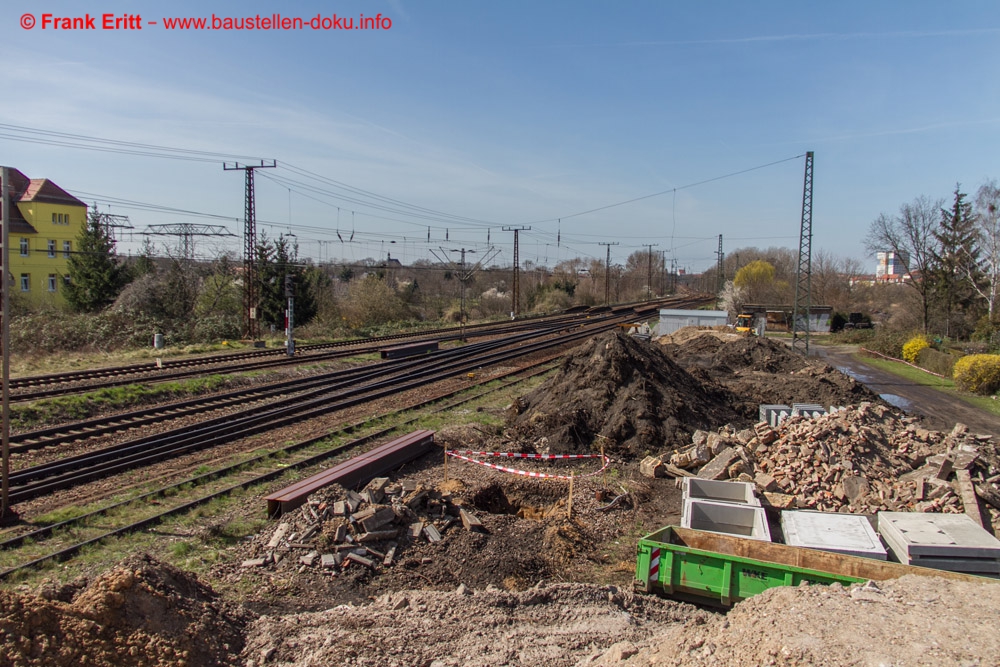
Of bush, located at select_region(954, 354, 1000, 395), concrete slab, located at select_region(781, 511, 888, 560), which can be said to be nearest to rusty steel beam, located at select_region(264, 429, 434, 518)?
concrete slab, located at select_region(781, 511, 888, 560)

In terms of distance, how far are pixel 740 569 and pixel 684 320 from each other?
1555 inches

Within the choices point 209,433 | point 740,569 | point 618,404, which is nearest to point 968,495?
point 740,569

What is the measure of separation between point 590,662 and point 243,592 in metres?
4.47

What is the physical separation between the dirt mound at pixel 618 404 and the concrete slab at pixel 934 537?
6.27 metres

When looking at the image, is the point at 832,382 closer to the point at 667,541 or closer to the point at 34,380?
the point at 667,541

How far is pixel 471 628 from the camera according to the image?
21.7ft

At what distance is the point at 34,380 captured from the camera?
19.8 metres

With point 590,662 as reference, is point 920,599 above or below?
above

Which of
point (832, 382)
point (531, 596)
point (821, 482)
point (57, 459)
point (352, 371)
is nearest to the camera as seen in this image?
point (531, 596)

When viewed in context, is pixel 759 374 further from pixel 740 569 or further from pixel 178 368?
pixel 178 368

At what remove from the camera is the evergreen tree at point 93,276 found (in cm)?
4250

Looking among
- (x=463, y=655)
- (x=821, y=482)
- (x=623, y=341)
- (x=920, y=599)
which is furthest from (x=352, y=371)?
(x=920, y=599)

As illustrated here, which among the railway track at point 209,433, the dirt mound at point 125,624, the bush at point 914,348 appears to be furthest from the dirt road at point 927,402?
the dirt mound at point 125,624

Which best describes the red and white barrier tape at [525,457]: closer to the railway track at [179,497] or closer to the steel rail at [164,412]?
the railway track at [179,497]
